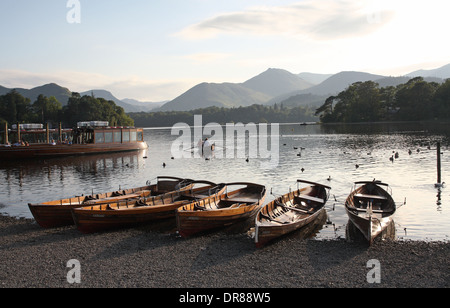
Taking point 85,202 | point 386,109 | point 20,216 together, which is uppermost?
point 386,109

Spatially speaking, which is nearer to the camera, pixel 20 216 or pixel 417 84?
pixel 20 216

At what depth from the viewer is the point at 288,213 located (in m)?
20.0

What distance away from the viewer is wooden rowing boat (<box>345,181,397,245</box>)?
16.1m

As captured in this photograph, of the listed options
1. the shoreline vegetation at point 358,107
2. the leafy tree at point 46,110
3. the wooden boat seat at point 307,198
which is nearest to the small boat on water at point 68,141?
the wooden boat seat at point 307,198

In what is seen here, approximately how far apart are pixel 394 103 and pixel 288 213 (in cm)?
16271

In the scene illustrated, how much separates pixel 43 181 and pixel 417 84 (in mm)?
152181

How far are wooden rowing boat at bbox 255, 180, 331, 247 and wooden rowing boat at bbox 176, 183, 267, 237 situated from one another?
1.38 m

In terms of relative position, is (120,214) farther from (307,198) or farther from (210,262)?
(307,198)

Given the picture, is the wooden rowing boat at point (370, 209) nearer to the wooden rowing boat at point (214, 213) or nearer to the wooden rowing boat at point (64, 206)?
the wooden rowing boat at point (214, 213)

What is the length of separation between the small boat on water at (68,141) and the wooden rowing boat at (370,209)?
5284 cm

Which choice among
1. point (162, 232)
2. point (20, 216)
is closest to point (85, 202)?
point (162, 232)

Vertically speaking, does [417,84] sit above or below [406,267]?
above
